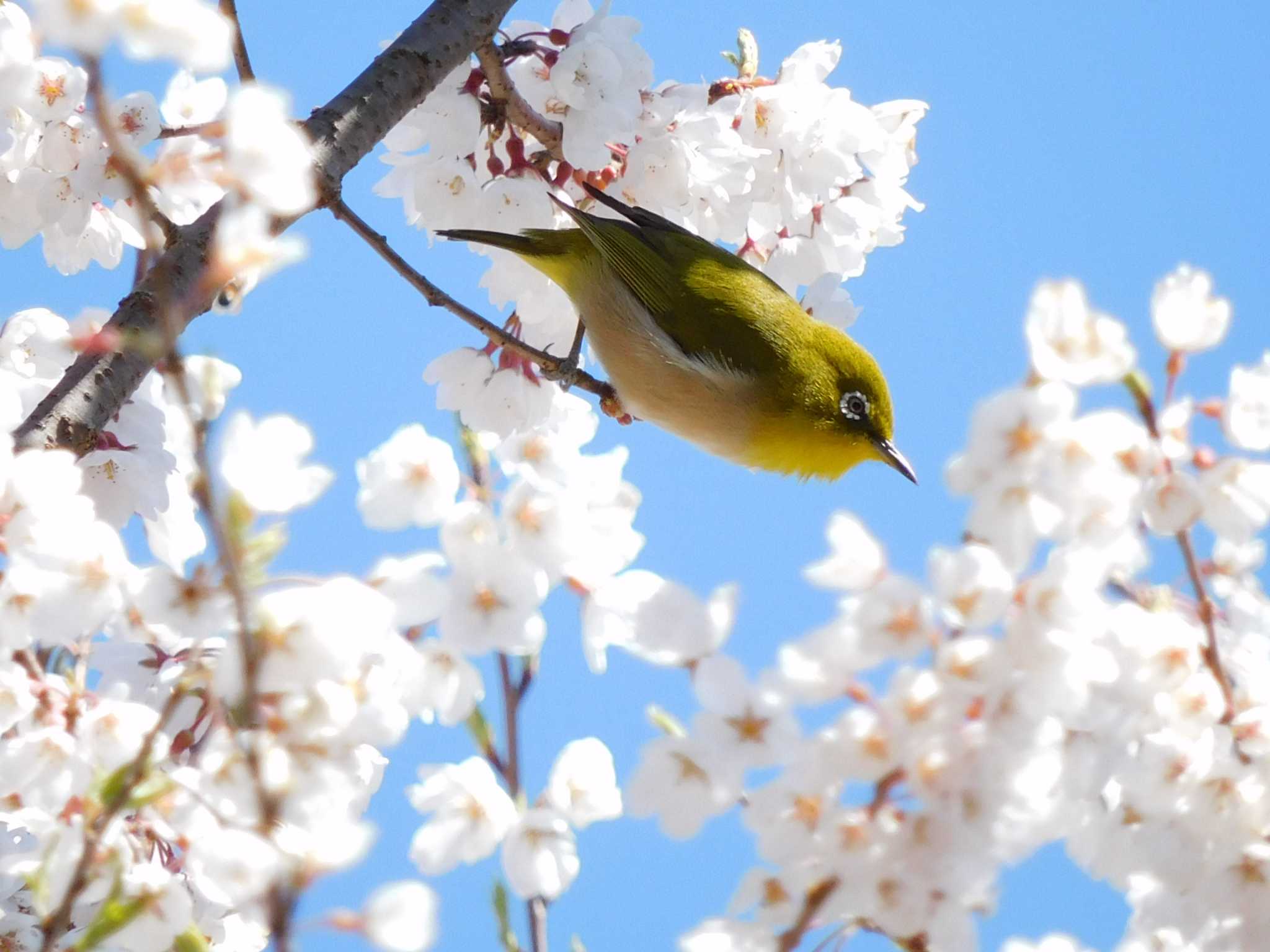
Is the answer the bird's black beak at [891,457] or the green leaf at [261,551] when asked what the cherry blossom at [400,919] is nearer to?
the green leaf at [261,551]

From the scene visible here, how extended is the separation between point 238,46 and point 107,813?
191 cm

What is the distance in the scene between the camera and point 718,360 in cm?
401

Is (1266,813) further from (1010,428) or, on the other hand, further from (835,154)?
(835,154)

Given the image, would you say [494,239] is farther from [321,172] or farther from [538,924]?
[538,924]

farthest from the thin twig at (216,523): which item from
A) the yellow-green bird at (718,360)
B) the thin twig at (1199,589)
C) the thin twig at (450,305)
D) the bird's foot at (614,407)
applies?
the bird's foot at (614,407)

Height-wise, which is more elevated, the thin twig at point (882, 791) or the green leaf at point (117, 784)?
the thin twig at point (882, 791)

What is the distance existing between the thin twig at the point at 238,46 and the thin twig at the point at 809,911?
1946mm

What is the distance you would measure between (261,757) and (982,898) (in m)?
0.73

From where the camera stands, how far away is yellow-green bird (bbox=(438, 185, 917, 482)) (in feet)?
12.8

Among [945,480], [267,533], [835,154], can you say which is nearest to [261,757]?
[267,533]

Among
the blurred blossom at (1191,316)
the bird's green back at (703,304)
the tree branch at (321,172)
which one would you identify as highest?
the bird's green back at (703,304)

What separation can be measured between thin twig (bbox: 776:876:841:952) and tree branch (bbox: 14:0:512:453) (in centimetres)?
117

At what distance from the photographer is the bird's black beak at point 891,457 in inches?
153

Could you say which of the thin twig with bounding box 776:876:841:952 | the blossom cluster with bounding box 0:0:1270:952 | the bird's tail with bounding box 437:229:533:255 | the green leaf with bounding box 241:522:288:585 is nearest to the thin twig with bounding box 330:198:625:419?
the bird's tail with bounding box 437:229:533:255
